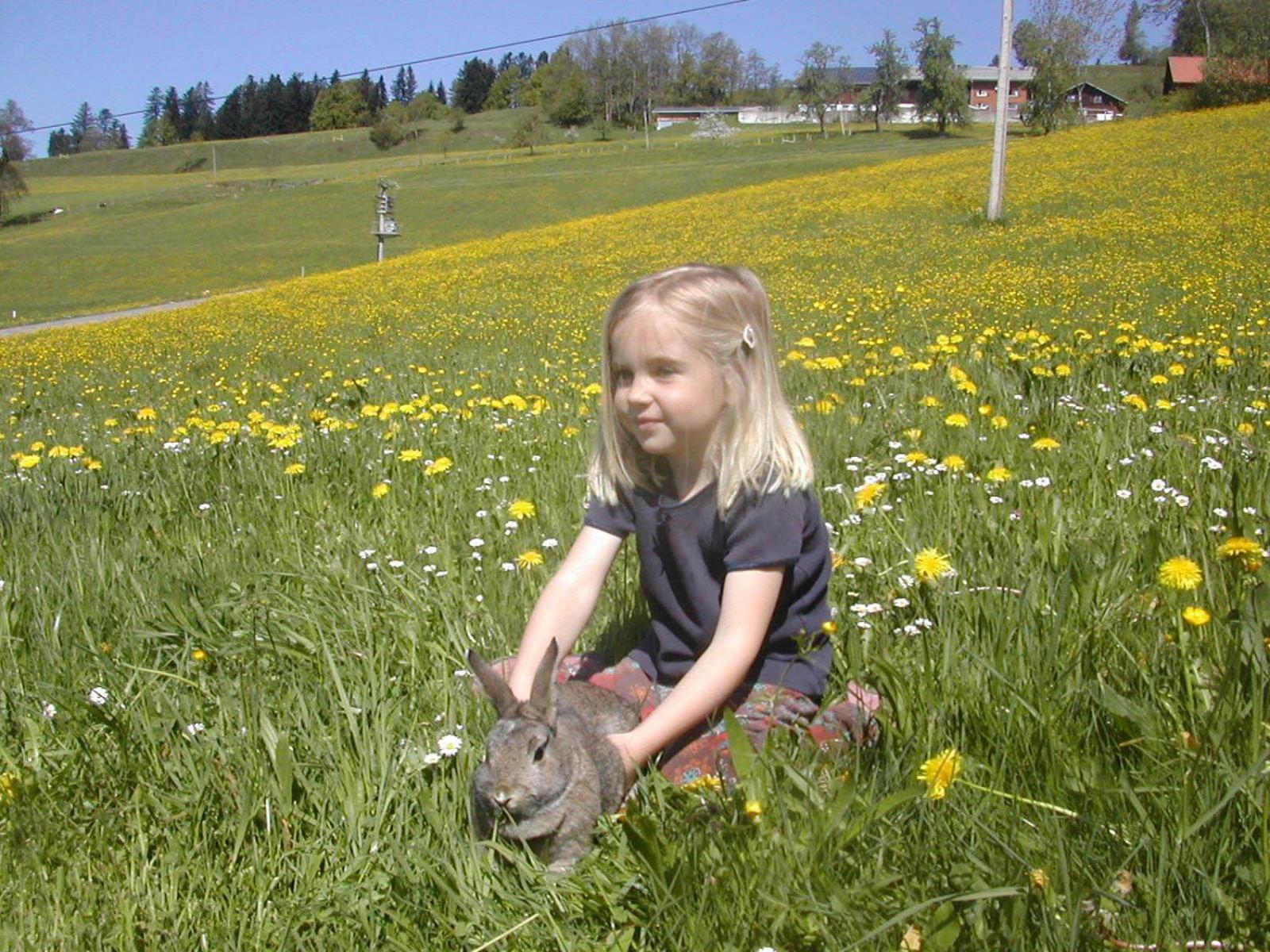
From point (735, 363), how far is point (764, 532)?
0.39 m

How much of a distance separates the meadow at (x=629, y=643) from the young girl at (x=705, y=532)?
163 mm

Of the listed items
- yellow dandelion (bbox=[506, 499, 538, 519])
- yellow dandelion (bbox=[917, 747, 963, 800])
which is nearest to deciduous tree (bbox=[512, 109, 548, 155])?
yellow dandelion (bbox=[506, 499, 538, 519])

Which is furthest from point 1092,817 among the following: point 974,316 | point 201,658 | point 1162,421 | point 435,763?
point 974,316

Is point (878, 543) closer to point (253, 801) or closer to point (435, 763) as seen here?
point (435, 763)

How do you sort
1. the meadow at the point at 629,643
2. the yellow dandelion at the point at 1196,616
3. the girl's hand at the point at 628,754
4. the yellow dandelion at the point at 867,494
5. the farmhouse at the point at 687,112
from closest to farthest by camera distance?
the meadow at the point at 629,643
the yellow dandelion at the point at 1196,616
the girl's hand at the point at 628,754
the yellow dandelion at the point at 867,494
the farmhouse at the point at 687,112

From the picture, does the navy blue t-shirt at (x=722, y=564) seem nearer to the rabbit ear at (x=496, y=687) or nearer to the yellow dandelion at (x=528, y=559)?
the yellow dandelion at (x=528, y=559)

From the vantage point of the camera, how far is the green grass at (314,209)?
3812 cm

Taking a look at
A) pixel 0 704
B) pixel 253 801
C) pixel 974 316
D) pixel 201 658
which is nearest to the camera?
pixel 253 801

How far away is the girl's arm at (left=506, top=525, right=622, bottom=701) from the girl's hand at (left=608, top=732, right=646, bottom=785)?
0.97 ft

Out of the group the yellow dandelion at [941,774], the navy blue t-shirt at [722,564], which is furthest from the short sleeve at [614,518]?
the yellow dandelion at [941,774]

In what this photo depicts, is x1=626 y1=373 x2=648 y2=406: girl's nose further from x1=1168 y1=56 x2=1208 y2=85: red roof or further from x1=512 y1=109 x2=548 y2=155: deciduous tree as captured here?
x1=512 y1=109 x2=548 y2=155: deciduous tree

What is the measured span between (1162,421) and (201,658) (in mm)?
3406

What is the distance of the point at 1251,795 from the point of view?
1.55 m

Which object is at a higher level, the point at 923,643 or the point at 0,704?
the point at 923,643
